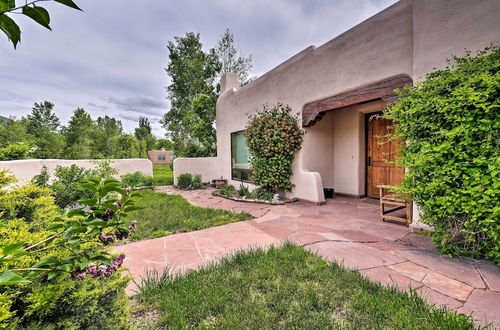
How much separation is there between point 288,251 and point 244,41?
13254 millimetres

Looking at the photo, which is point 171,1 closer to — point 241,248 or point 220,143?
point 220,143

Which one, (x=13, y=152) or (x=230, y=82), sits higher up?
(x=230, y=82)

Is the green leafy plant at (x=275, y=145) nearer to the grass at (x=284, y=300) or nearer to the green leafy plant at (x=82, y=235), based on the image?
the grass at (x=284, y=300)

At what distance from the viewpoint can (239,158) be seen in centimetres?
813

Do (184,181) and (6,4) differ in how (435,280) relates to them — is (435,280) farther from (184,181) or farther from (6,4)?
(184,181)

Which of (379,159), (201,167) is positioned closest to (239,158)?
(201,167)

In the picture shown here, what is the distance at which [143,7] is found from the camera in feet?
18.2

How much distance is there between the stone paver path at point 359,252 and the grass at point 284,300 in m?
0.27

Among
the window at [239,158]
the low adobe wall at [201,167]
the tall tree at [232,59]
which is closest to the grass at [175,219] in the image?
the window at [239,158]

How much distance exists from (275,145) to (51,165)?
19.8ft

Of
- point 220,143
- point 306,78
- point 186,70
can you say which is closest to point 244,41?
point 186,70

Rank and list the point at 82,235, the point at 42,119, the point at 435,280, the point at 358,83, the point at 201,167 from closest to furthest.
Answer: the point at 82,235, the point at 435,280, the point at 358,83, the point at 201,167, the point at 42,119

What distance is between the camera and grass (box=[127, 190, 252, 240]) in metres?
3.63

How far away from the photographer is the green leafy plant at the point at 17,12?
1.50 feet
